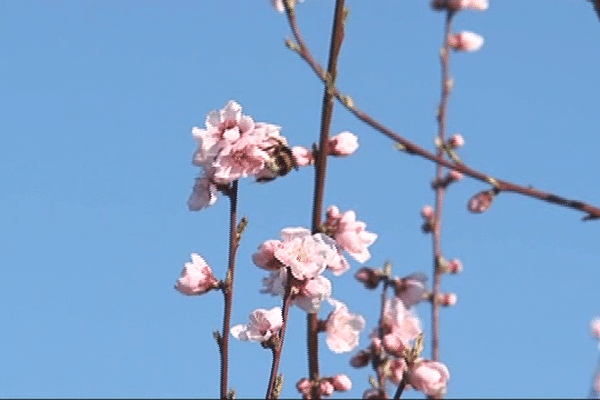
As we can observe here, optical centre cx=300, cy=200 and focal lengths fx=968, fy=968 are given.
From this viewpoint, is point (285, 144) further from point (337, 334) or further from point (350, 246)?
point (337, 334)

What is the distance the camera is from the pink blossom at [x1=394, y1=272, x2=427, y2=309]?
4082 mm

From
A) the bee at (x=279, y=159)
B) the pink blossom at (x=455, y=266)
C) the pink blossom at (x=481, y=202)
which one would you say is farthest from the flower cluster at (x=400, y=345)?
the pink blossom at (x=455, y=266)

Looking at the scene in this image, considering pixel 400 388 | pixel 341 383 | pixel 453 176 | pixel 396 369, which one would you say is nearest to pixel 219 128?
pixel 400 388

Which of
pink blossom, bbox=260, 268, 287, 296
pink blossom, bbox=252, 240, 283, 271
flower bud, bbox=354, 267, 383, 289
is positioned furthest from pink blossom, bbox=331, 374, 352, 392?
flower bud, bbox=354, 267, 383, 289

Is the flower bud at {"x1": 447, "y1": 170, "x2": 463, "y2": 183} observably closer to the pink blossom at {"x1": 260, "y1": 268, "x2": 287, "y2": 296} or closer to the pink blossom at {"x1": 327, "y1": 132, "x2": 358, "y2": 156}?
the pink blossom at {"x1": 327, "y1": 132, "x2": 358, "y2": 156}

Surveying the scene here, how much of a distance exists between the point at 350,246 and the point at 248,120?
2.26 feet

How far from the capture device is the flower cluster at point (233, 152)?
2645 millimetres

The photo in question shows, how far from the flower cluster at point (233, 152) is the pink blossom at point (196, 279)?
0.53 ft

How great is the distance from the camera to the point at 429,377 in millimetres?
2715

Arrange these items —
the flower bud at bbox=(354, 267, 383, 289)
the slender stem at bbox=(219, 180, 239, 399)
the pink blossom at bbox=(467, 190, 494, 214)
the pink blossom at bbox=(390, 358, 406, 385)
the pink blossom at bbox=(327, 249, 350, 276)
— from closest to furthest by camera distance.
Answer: the slender stem at bbox=(219, 180, 239, 399) < the pink blossom at bbox=(327, 249, 350, 276) < the pink blossom at bbox=(467, 190, 494, 214) < the pink blossom at bbox=(390, 358, 406, 385) < the flower bud at bbox=(354, 267, 383, 289)

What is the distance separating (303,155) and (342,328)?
649 mm

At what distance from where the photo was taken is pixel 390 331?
151 inches

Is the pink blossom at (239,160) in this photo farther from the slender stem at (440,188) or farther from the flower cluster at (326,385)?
the slender stem at (440,188)

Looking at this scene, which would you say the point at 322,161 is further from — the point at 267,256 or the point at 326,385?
the point at 326,385
